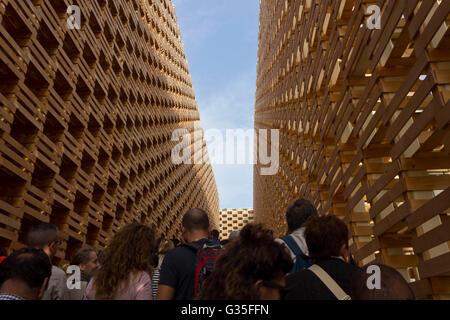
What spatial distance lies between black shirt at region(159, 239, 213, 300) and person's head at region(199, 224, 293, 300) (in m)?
1.54

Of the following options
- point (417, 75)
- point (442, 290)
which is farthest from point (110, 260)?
point (417, 75)

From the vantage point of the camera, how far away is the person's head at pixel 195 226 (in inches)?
155

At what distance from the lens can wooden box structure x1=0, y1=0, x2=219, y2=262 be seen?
973 centimetres

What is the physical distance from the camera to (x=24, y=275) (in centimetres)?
295

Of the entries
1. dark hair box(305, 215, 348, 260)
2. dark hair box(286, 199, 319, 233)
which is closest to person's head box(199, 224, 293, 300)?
dark hair box(305, 215, 348, 260)

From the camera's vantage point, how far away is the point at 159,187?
28.7m

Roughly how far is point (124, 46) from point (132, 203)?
8463 mm

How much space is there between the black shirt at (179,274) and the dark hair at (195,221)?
436 mm

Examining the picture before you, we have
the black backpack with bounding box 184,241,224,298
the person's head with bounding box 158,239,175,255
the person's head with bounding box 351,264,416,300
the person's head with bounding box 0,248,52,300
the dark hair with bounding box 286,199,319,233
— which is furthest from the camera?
the person's head with bounding box 158,239,175,255

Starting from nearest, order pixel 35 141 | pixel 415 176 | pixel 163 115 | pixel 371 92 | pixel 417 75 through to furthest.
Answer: pixel 417 75 → pixel 415 176 → pixel 371 92 → pixel 35 141 → pixel 163 115

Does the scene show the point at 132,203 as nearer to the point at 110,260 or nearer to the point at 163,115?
the point at 163,115

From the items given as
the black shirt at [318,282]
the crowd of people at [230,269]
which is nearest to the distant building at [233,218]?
the crowd of people at [230,269]

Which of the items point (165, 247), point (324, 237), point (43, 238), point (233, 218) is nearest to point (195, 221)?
point (324, 237)

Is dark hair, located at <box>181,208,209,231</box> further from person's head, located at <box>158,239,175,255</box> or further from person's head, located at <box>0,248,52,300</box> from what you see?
person's head, located at <box>158,239,175,255</box>
